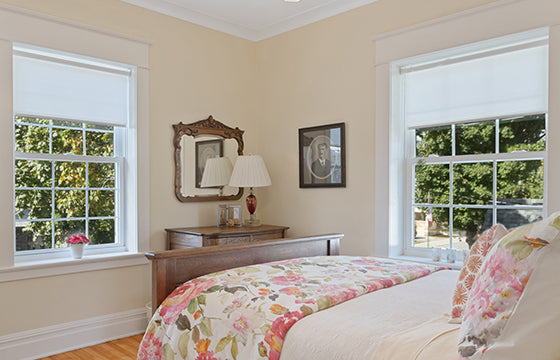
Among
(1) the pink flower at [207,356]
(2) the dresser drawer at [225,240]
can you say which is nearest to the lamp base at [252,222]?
(2) the dresser drawer at [225,240]

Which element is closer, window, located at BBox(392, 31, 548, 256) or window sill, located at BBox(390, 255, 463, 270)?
window, located at BBox(392, 31, 548, 256)

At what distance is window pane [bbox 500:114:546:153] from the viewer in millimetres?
2914

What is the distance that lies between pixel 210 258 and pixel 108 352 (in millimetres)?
1423

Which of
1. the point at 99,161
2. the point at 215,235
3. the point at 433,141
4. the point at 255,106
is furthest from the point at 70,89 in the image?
the point at 433,141

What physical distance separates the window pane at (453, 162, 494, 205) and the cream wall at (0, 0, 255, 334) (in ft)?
6.80

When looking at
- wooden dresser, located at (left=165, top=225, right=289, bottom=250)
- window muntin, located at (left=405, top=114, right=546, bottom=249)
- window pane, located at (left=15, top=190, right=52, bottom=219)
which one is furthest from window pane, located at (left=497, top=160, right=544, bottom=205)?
window pane, located at (left=15, top=190, right=52, bottom=219)

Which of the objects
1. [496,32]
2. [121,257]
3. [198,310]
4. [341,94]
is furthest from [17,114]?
[496,32]

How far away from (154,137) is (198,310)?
2195 mm

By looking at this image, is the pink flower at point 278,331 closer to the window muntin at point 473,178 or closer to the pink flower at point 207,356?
the pink flower at point 207,356

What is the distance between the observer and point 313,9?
392cm

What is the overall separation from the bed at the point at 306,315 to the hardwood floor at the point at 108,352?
1228mm

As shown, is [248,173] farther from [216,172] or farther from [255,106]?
[255,106]

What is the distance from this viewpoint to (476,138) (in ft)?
10.5

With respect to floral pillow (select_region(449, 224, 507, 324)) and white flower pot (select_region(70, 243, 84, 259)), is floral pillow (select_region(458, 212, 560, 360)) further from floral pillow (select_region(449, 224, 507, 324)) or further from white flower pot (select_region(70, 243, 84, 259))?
white flower pot (select_region(70, 243, 84, 259))
